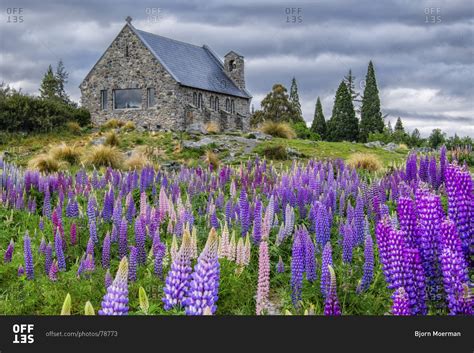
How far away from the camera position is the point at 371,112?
47.2m

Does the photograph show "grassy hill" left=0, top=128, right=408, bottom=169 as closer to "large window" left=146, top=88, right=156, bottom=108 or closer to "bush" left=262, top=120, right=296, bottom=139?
"bush" left=262, top=120, right=296, bottom=139

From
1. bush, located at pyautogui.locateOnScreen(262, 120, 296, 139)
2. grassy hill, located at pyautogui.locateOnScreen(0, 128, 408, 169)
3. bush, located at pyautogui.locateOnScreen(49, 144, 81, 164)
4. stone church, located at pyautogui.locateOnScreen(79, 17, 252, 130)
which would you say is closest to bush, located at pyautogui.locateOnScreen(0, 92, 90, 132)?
grassy hill, located at pyautogui.locateOnScreen(0, 128, 408, 169)

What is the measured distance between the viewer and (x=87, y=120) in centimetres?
3691

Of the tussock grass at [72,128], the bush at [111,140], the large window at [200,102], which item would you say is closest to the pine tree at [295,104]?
the large window at [200,102]

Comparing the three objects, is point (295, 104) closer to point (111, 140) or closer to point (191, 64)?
point (191, 64)

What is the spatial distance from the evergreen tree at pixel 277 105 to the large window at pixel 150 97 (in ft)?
69.6

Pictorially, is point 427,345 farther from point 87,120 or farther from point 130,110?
point 130,110

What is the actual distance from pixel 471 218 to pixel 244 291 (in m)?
1.85

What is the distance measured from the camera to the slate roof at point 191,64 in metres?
40.6

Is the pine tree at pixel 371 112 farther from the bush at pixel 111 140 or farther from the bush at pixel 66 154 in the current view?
the bush at pixel 66 154

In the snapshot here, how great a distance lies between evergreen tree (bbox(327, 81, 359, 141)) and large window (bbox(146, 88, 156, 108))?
48.9 feet

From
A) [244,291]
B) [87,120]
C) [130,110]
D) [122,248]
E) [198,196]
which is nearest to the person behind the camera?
[244,291]

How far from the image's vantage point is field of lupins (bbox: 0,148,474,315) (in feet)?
9.85

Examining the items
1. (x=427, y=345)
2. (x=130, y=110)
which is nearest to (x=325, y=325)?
(x=427, y=345)
